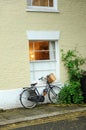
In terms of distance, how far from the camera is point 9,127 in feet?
33.8

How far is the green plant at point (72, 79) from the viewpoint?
1323 centimetres

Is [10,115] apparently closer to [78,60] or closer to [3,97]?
[3,97]

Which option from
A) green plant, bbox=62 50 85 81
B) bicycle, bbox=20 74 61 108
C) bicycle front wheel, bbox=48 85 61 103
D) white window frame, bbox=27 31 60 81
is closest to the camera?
bicycle, bbox=20 74 61 108

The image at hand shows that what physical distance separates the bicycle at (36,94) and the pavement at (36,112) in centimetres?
27

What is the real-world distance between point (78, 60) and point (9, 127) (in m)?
4.76

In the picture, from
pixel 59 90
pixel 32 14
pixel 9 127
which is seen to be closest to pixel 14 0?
pixel 32 14

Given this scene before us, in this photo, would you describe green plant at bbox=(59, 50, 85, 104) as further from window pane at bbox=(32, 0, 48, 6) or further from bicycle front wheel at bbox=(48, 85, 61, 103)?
window pane at bbox=(32, 0, 48, 6)

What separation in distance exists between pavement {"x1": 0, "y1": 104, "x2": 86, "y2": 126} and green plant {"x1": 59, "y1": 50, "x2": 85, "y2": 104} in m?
0.32

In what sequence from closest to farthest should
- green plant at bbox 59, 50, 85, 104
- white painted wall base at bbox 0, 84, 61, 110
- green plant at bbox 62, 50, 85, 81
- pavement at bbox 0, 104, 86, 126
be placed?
pavement at bbox 0, 104, 86, 126 < white painted wall base at bbox 0, 84, 61, 110 < green plant at bbox 59, 50, 85, 104 < green plant at bbox 62, 50, 85, 81

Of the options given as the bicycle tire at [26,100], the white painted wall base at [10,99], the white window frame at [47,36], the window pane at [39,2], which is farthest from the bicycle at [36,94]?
the window pane at [39,2]

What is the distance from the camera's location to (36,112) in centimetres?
1204

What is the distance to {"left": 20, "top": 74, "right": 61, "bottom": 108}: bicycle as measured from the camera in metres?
12.7

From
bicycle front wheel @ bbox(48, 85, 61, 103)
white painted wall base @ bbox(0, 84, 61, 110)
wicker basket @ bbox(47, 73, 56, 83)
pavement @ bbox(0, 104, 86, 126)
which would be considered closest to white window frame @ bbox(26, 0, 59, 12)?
wicker basket @ bbox(47, 73, 56, 83)

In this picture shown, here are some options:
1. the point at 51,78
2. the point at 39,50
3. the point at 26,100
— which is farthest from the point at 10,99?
the point at 39,50
